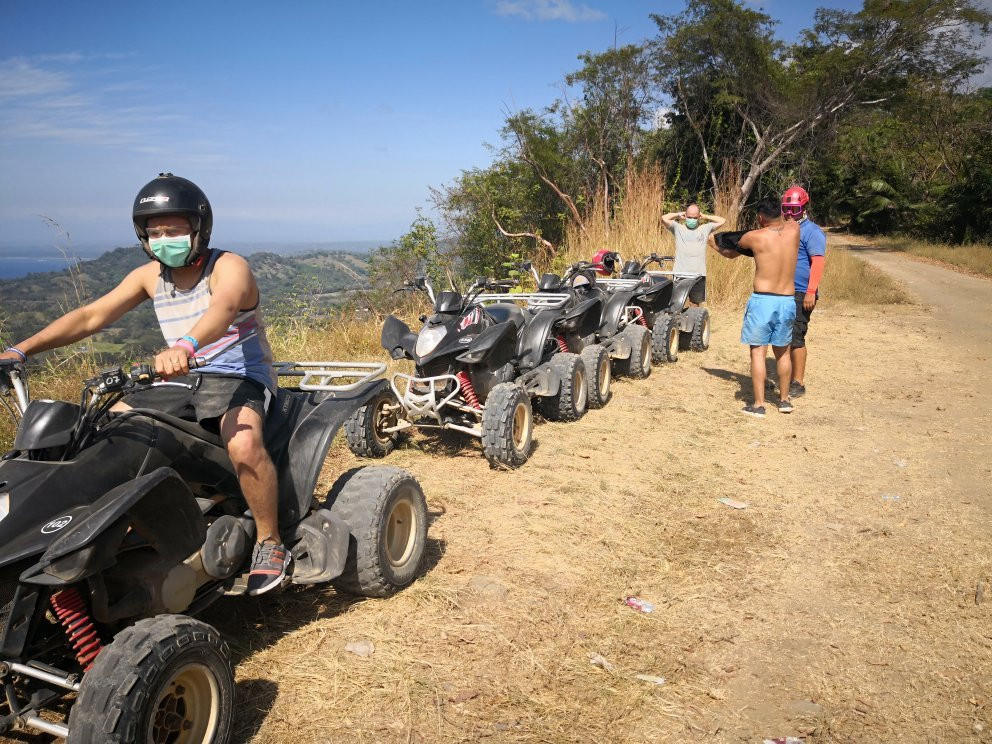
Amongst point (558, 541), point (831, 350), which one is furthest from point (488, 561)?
point (831, 350)

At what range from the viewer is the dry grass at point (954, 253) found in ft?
59.4

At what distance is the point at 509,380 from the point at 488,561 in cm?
217

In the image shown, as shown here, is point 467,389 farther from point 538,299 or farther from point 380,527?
point 380,527

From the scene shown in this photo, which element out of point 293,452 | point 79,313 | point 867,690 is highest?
point 79,313

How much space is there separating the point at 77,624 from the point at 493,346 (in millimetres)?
3323

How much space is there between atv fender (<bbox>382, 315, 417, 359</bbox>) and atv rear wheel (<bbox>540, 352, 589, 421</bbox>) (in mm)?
1315

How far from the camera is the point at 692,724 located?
258 cm

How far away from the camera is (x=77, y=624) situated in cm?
224

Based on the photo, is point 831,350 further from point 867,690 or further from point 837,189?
point 837,189

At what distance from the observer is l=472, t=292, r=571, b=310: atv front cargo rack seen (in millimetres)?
6492

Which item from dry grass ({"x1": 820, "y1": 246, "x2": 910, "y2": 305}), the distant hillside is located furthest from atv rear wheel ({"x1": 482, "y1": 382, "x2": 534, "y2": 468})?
dry grass ({"x1": 820, "y1": 246, "x2": 910, "y2": 305})

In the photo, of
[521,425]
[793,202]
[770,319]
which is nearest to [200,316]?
[521,425]

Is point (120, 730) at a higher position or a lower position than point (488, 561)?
higher

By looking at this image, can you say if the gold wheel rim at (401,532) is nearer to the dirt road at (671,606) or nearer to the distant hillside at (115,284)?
the dirt road at (671,606)
